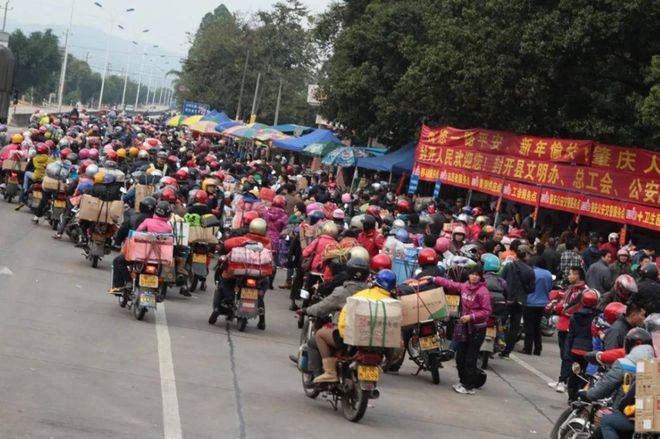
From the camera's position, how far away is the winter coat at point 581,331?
14664mm

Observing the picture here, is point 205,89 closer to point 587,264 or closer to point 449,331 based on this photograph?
point 587,264

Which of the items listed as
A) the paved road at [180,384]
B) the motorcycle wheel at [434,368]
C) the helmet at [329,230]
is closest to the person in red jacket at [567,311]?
the paved road at [180,384]

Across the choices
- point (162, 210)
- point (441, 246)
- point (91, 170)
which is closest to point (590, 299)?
point (441, 246)

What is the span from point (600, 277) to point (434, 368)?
240 inches

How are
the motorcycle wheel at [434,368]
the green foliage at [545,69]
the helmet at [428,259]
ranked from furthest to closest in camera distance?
the green foliage at [545,69] < the helmet at [428,259] < the motorcycle wheel at [434,368]

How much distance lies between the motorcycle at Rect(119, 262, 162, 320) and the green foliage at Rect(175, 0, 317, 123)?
64.3 m

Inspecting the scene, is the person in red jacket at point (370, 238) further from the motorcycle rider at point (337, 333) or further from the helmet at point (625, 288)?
the motorcycle rider at point (337, 333)

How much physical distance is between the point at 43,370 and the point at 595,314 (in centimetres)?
647

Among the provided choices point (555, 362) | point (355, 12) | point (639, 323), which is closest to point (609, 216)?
point (555, 362)

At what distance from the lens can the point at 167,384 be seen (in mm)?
12375

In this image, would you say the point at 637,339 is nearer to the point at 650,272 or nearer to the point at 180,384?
the point at 180,384

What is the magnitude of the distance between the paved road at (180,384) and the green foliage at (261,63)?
63.7 meters

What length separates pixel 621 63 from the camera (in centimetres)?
3144

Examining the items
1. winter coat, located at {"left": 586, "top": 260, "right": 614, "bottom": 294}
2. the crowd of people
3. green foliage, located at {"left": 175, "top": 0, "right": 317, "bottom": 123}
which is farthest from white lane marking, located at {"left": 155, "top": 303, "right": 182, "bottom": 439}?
green foliage, located at {"left": 175, "top": 0, "right": 317, "bottom": 123}
